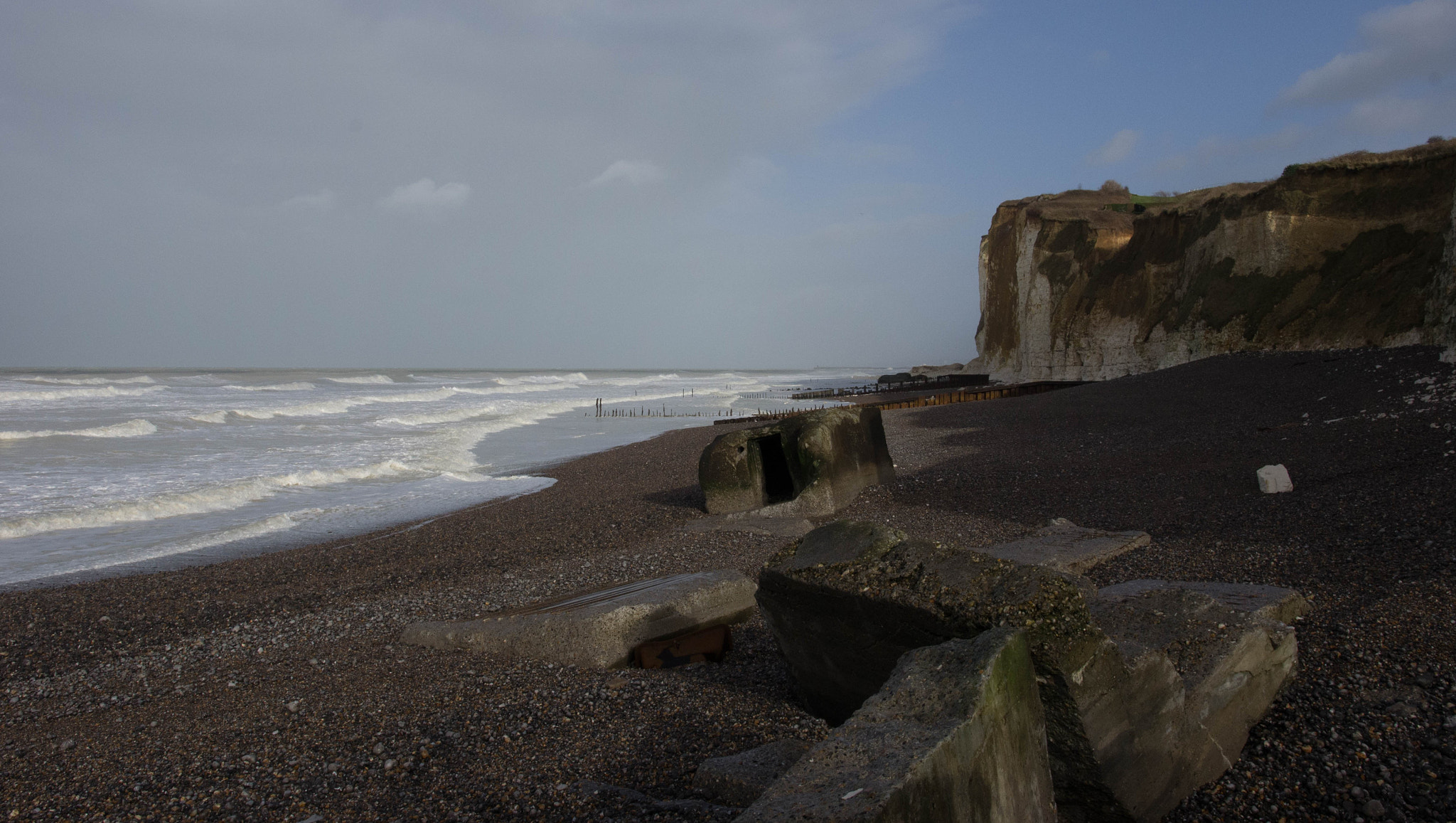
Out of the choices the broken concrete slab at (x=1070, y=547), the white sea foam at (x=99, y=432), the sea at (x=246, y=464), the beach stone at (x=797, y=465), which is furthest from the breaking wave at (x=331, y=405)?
the broken concrete slab at (x=1070, y=547)

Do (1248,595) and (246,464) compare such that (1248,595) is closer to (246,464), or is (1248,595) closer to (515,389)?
(246,464)

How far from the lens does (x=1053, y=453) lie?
1287cm

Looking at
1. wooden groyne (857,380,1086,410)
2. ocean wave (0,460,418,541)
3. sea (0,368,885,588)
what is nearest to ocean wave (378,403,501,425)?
sea (0,368,885,588)

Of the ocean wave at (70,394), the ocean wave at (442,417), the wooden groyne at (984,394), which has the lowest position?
the ocean wave at (442,417)

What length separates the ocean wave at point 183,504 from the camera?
39.8ft

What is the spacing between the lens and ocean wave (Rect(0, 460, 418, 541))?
1214 cm

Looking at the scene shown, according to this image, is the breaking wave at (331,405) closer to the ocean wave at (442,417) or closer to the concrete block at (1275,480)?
the ocean wave at (442,417)

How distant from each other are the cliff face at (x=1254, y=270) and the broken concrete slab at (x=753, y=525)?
1287 centimetres

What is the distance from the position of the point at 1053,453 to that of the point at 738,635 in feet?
29.5

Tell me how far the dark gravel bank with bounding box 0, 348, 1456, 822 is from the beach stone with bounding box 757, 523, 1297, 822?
0.72 ft

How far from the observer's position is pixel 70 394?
43594 millimetres

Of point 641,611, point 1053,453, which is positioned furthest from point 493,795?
point 1053,453

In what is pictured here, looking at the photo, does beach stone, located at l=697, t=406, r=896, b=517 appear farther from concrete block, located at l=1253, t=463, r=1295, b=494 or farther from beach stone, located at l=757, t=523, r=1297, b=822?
beach stone, located at l=757, t=523, r=1297, b=822

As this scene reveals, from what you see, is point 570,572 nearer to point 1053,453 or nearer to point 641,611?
point 641,611
